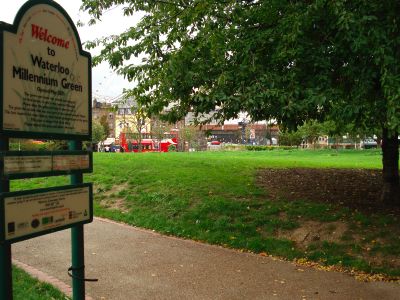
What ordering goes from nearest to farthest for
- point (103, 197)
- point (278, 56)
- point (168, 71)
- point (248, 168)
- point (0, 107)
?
point (0, 107), point (278, 56), point (168, 71), point (103, 197), point (248, 168)

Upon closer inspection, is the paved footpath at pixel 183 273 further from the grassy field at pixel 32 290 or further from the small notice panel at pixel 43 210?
the small notice panel at pixel 43 210

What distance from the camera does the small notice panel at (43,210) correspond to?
294 cm

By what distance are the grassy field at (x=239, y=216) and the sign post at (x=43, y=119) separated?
4534 millimetres

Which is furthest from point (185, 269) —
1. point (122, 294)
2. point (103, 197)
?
point (103, 197)

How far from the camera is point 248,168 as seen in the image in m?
15.3

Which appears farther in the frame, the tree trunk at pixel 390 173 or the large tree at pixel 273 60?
the tree trunk at pixel 390 173

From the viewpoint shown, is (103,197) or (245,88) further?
(103,197)

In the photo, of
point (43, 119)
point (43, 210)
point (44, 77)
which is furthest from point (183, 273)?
point (44, 77)

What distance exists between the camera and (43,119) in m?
3.26

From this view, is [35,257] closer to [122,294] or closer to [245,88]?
[122,294]

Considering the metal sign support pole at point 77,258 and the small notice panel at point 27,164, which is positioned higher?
the small notice panel at point 27,164

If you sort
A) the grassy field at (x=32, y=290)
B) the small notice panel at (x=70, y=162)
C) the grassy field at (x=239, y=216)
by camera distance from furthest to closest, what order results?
the grassy field at (x=239, y=216), the grassy field at (x=32, y=290), the small notice panel at (x=70, y=162)

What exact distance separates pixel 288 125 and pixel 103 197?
21.4ft

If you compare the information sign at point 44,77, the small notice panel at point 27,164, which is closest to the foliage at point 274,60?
the information sign at point 44,77
